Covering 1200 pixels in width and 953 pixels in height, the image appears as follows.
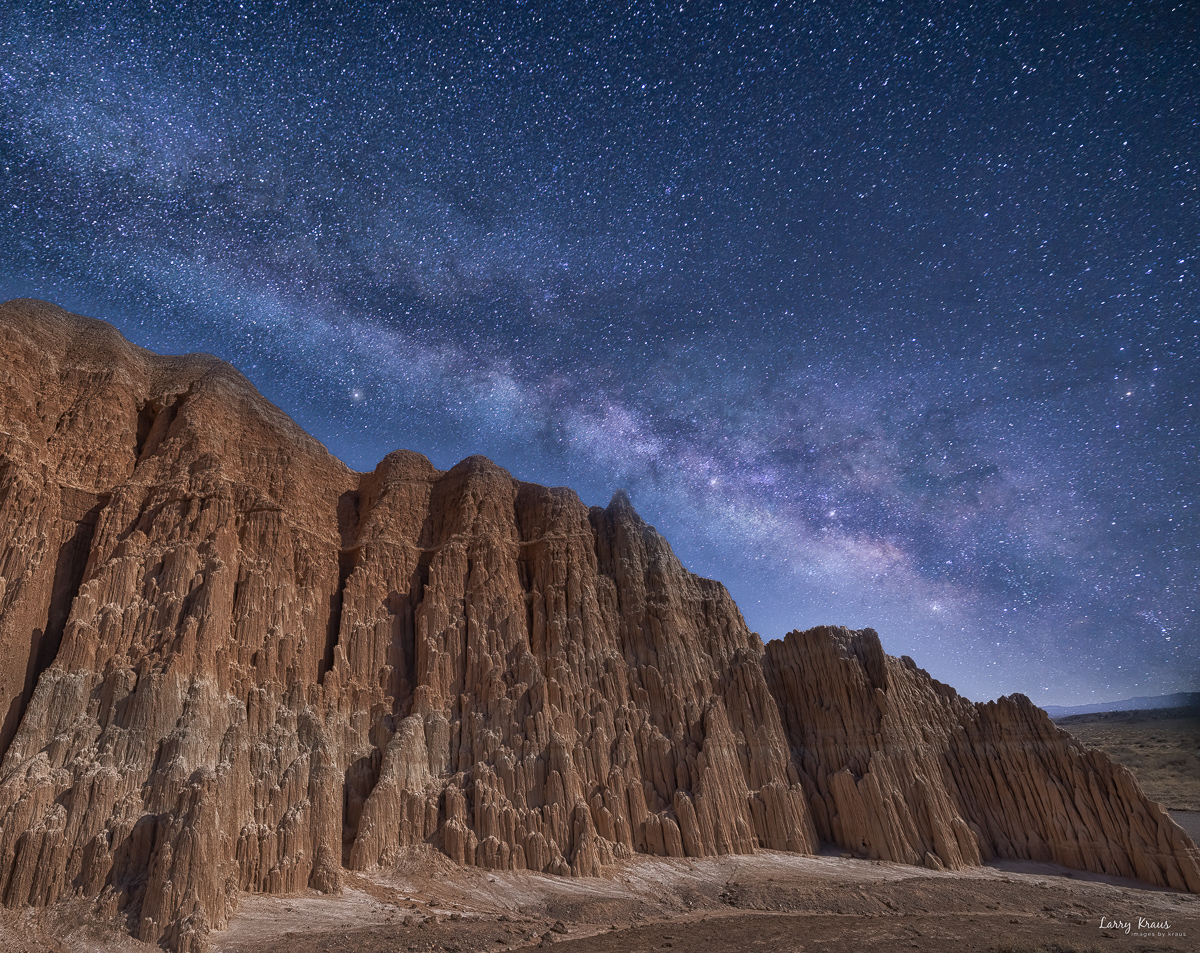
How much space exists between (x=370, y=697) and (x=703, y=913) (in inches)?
967

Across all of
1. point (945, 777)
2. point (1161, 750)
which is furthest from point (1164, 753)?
point (945, 777)

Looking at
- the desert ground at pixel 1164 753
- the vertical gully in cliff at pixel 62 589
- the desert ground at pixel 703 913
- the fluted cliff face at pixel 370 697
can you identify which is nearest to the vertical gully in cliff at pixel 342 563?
the fluted cliff face at pixel 370 697

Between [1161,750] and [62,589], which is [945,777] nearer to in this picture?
[62,589]

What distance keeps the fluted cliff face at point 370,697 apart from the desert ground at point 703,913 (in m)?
1.63

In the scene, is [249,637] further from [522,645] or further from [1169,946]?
[1169,946]

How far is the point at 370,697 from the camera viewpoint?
42.8 metres

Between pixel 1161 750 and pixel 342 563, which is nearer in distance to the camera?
pixel 342 563

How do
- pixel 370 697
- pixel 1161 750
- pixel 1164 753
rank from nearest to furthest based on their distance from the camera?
pixel 370 697
pixel 1164 753
pixel 1161 750

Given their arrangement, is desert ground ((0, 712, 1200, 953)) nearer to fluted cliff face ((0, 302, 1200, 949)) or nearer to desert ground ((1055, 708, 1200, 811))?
fluted cliff face ((0, 302, 1200, 949))

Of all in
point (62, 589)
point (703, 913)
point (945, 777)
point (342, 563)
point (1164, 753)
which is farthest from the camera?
point (1164, 753)

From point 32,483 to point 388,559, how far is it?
22.2m

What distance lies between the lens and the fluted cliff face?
3133cm

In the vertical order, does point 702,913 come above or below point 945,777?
below

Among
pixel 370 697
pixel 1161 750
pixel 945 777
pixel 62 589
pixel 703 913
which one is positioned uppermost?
pixel 62 589
